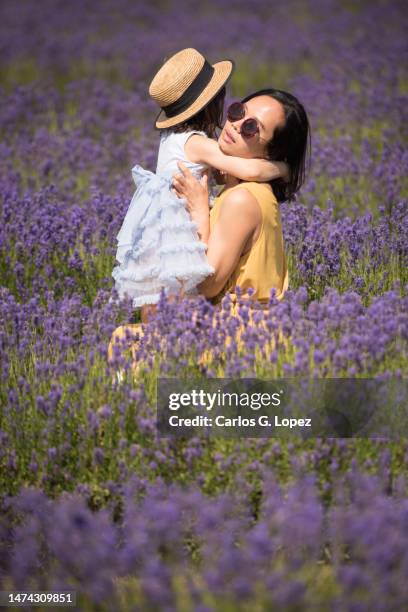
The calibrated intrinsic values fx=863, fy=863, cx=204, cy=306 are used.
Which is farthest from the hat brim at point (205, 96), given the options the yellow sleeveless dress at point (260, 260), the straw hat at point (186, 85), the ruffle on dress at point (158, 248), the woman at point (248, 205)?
the yellow sleeveless dress at point (260, 260)

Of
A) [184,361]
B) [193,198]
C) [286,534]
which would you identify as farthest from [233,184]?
[286,534]

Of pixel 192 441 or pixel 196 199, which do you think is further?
pixel 196 199

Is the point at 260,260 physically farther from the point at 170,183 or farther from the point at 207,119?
the point at 207,119

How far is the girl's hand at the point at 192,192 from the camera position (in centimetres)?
335

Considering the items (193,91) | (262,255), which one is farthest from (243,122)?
(262,255)

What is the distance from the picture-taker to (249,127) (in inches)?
128

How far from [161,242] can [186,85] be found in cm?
63

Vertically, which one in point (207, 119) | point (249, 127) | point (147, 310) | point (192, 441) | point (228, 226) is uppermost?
point (207, 119)

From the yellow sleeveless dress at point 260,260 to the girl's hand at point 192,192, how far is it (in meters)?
0.07

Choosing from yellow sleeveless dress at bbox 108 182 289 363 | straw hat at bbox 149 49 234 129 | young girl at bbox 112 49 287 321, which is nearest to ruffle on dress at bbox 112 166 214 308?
young girl at bbox 112 49 287 321

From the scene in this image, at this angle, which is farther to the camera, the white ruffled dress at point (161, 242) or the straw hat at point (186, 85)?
the straw hat at point (186, 85)

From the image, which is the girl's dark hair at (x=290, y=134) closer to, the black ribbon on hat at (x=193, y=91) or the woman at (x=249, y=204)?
the woman at (x=249, y=204)

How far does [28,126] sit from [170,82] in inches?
171

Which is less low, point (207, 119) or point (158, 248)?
point (207, 119)
